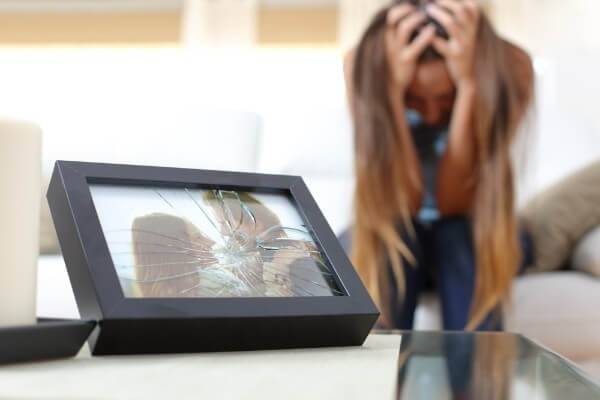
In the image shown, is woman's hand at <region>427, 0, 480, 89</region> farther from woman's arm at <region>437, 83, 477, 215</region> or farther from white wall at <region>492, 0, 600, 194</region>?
white wall at <region>492, 0, 600, 194</region>

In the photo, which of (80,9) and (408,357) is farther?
(80,9)

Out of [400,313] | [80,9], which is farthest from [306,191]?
[80,9]

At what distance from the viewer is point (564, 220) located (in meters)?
1.71

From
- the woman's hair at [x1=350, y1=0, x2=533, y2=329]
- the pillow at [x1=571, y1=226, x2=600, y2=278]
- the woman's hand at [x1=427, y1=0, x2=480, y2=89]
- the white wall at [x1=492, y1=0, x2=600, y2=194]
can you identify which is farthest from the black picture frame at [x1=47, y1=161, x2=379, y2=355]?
the white wall at [x1=492, y1=0, x2=600, y2=194]

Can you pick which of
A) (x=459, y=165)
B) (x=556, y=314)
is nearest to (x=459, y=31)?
(x=459, y=165)

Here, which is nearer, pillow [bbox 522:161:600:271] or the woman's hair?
the woman's hair

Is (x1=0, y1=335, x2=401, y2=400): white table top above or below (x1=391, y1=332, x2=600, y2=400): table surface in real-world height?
above

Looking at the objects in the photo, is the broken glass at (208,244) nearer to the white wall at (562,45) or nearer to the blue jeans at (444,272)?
the blue jeans at (444,272)

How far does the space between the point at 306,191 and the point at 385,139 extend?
1001mm

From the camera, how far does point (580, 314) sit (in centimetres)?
152

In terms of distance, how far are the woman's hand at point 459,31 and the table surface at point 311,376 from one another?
1063mm

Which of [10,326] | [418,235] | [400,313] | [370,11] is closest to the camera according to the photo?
[10,326]

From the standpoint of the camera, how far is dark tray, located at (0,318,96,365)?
1.24ft

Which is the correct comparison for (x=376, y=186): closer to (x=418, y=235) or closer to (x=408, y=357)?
(x=418, y=235)
